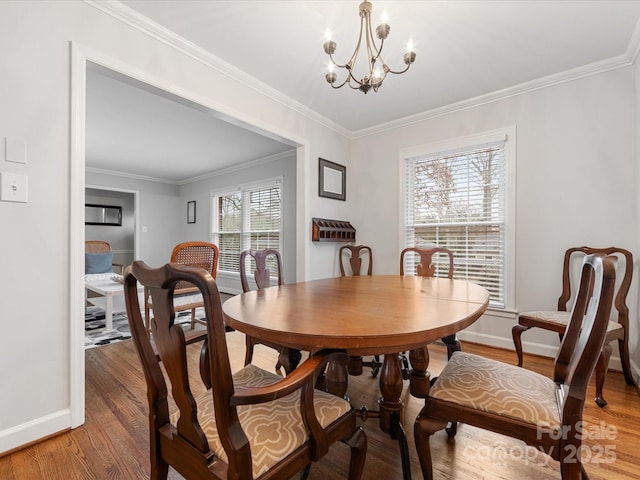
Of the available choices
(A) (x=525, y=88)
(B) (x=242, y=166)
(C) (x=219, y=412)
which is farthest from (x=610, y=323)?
(B) (x=242, y=166)

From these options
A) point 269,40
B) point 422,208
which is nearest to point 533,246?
point 422,208

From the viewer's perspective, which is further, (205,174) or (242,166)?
(205,174)

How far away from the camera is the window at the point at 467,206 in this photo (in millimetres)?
2969

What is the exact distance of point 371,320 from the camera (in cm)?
109

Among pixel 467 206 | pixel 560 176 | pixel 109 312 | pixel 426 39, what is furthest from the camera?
pixel 109 312

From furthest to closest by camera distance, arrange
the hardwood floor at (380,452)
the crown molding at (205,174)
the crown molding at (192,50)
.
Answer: the crown molding at (205,174) → the crown molding at (192,50) → the hardwood floor at (380,452)

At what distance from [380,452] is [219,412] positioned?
114 centimetres

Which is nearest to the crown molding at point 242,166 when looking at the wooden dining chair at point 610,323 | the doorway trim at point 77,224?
the doorway trim at point 77,224

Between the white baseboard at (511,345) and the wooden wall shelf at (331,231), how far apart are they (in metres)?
1.73

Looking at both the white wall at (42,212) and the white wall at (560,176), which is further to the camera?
the white wall at (560,176)

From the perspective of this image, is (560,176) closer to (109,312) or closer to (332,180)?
(332,180)

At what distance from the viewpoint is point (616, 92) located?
2.42m

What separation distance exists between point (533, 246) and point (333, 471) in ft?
8.56

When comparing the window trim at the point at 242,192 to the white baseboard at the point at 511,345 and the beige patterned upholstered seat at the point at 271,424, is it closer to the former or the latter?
the white baseboard at the point at 511,345
